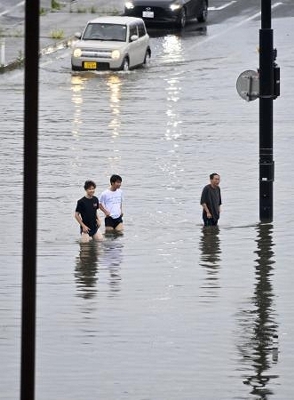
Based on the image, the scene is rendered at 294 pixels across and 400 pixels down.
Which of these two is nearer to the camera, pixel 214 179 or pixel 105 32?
pixel 214 179

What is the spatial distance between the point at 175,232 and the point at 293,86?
1696cm

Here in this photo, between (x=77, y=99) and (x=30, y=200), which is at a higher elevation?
(x=77, y=99)

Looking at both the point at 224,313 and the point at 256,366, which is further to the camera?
the point at 224,313

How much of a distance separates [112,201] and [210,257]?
94.4 inches

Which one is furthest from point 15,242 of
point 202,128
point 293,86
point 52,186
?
point 293,86

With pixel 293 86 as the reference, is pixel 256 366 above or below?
below

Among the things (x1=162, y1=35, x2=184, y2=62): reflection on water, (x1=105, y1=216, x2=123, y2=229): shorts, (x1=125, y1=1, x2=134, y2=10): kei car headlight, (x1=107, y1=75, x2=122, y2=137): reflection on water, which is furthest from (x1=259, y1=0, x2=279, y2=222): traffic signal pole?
(x1=125, y1=1, x2=134, y2=10): kei car headlight

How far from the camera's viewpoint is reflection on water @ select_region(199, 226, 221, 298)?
20.6 m

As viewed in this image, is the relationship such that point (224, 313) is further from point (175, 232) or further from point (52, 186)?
point (52, 186)

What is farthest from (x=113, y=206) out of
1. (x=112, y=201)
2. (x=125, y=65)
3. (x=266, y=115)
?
(x=125, y=65)

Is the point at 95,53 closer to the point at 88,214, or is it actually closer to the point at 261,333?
the point at 88,214

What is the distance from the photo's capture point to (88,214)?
24.0 metres

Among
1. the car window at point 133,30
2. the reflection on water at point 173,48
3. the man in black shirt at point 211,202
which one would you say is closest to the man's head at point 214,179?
the man in black shirt at point 211,202

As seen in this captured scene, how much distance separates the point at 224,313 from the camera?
1897 centimetres
